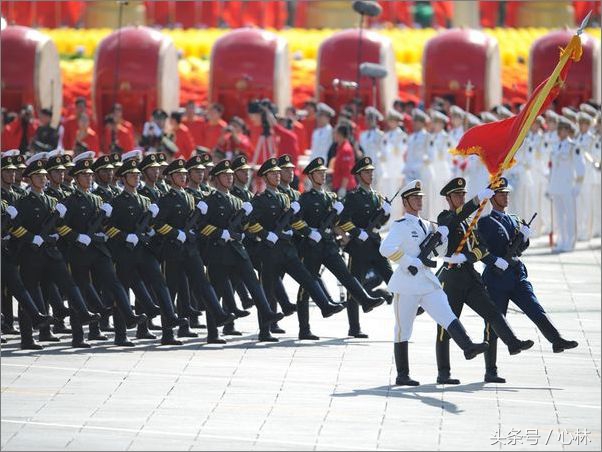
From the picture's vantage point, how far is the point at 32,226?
18.8 meters

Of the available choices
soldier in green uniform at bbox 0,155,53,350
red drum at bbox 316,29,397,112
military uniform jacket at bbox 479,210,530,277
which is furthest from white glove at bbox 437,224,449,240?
red drum at bbox 316,29,397,112

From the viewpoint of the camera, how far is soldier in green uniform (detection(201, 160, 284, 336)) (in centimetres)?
1938

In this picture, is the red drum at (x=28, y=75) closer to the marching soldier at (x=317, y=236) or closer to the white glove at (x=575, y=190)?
the white glove at (x=575, y=190)

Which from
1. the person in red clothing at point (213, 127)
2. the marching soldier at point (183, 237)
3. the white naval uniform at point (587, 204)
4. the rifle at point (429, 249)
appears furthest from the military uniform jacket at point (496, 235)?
the person in red clothing at point (213, 127)

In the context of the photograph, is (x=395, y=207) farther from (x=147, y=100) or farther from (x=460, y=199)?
(x=460, y=199)

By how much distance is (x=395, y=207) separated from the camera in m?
31.5

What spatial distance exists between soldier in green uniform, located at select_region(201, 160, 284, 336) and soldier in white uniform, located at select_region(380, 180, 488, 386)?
7.83 ft

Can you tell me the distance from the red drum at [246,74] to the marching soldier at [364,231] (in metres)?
16.7

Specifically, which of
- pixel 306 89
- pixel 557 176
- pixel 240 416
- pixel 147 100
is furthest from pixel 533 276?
pixel 306 89

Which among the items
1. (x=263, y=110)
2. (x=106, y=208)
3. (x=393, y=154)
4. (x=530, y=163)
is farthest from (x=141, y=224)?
(x=393, y=154)

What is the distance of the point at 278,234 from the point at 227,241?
1.53 ft

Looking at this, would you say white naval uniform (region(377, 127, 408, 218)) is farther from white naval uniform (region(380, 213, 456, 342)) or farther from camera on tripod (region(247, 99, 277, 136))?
white naval uniform (region(380, 213, 456, 342))

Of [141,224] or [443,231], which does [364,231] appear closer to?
[141,224]

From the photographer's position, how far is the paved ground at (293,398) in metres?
14.9
